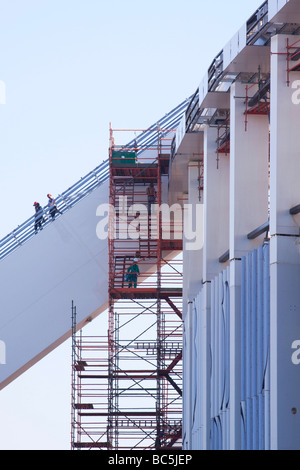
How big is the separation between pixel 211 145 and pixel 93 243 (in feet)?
41.0

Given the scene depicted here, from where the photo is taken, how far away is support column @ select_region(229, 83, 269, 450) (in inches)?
990

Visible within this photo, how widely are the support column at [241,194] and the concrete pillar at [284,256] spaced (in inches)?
132

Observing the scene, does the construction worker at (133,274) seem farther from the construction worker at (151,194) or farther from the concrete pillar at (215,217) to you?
the concrete pillar at (215,217)

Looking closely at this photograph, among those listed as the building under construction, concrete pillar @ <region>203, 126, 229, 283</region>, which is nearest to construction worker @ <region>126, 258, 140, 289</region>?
the building under construction

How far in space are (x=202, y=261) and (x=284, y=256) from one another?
42.5ft

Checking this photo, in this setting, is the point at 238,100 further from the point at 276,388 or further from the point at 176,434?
the point at 176,434

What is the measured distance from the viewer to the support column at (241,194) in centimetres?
2514

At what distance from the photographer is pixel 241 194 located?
25609mm

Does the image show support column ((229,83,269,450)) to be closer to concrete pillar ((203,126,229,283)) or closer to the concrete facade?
the concrete facade

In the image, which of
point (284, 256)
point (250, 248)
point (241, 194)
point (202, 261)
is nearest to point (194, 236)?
point (202, 261)

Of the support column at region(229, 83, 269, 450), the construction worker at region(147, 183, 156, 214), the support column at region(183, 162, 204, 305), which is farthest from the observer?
the construction worker at region(147, 183, 156, 214)

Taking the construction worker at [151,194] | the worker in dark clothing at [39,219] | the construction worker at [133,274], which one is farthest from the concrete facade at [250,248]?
the worker in dark clothing at [39,219]

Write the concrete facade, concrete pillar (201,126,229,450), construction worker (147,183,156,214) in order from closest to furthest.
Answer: the concrete facade < concrete pillar (201,126,229,450) < construction worker (147,183,156,214)

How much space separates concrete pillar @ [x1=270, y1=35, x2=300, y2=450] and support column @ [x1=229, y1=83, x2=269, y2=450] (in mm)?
3347
